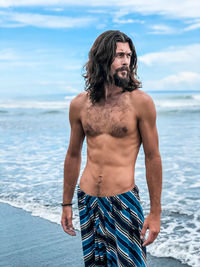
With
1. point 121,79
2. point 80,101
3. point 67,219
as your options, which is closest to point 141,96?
point 121,79

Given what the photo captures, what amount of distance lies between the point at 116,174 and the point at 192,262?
217cm

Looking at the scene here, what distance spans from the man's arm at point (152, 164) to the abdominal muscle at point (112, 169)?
122 millimetres

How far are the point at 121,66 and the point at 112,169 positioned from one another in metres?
0.63

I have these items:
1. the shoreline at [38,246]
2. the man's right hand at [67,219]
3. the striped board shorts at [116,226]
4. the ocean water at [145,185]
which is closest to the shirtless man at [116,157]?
the striped board shorts at [116,226]

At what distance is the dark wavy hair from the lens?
2.26 metres

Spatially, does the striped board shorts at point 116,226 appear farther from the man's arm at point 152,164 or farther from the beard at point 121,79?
the beard at point 121,79

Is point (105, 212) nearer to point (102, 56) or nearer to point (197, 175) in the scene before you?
point (102, 56)

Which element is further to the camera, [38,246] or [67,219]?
[38,246]

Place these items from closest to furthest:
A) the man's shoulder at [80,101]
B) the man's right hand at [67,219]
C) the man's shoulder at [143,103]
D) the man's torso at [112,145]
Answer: the man's shoulder at [143,103]
the man's torso at [112,145]
the man's shoulder at [80,101]
the man's right hand at [67,219]

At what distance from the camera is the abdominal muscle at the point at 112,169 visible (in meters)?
2.22

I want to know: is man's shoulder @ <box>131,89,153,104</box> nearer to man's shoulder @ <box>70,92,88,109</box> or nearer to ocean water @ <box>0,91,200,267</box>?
man's shoulder @ <box>70,92,88,109</box>

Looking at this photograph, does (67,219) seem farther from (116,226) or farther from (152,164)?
(152,164)

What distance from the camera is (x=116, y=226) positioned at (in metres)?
2.19

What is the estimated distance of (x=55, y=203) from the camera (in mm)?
6000
